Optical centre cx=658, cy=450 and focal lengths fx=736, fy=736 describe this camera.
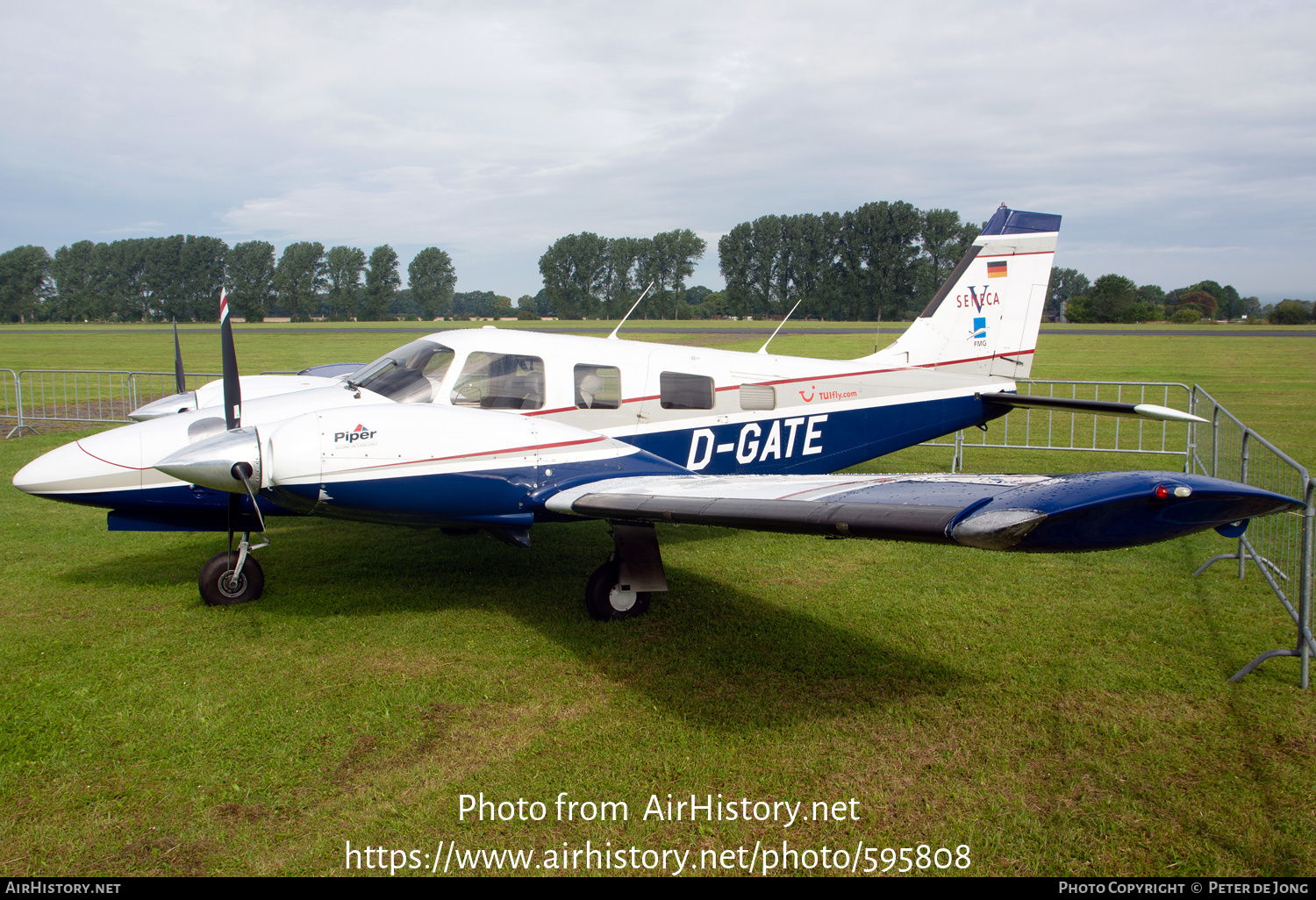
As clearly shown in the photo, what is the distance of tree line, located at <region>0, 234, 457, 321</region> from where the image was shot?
86062mm

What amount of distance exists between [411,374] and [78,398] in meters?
19.1

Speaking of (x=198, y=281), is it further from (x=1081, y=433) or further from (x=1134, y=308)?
(x=1134, y=308)

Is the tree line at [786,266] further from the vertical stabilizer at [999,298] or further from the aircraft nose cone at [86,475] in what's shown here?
the aircraft nose cone at [86,475]

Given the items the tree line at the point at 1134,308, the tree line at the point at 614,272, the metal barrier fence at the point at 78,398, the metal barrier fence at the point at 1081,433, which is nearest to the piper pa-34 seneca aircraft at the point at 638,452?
the metal barrier fence at the point at 1081,433

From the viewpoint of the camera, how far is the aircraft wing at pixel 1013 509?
3537 mm

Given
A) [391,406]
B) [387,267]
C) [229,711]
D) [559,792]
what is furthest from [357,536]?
[387,267]

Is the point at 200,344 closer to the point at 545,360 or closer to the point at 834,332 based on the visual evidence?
the point at 834,332

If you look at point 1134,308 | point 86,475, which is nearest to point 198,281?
point 86,475

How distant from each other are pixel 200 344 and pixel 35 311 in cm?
7562

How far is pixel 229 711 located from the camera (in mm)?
4934

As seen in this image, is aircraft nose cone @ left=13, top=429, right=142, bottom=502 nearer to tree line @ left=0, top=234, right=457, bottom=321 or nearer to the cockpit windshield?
the cockpit windshield

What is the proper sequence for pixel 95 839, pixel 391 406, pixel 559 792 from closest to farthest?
pixel 95 839 < pixel 559 792 < pixel 391 406

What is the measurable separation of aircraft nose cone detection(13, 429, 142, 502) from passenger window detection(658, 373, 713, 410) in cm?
502
